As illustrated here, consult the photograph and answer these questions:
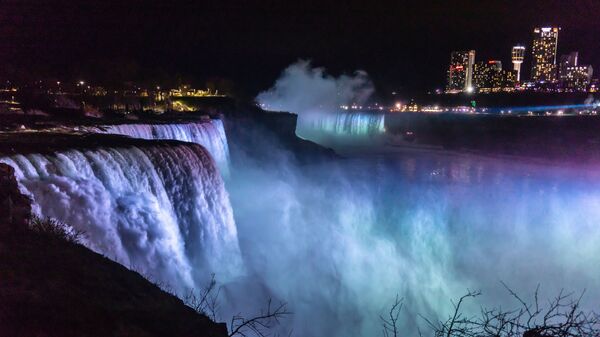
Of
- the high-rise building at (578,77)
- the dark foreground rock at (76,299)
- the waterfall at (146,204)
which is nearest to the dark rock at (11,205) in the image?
the dark foreground rock at (76,299)

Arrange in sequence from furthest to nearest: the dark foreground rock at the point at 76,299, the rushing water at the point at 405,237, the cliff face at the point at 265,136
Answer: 1. the cliff face at the point at 265,136
2. the rushing water at the point at 405,237
3. the dark foreground rock at the point at 76,299

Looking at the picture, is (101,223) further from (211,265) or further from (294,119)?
(294,119)

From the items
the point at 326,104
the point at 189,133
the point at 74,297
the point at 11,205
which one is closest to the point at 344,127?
the point at 326,104

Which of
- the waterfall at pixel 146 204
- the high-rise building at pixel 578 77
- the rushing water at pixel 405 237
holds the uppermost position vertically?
the high-rise building at pixel 578 77

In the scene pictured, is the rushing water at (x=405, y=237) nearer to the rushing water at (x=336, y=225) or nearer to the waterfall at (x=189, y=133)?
the rushing water at (x=336, y=225)

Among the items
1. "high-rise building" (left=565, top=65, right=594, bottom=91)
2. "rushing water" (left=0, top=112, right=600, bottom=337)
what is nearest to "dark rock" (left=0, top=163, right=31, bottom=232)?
"rushing water" (left=0, top=112, right=600, bottom=337)

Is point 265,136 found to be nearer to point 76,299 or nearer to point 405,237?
point 405,237

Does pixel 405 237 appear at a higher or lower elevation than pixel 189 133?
lower
